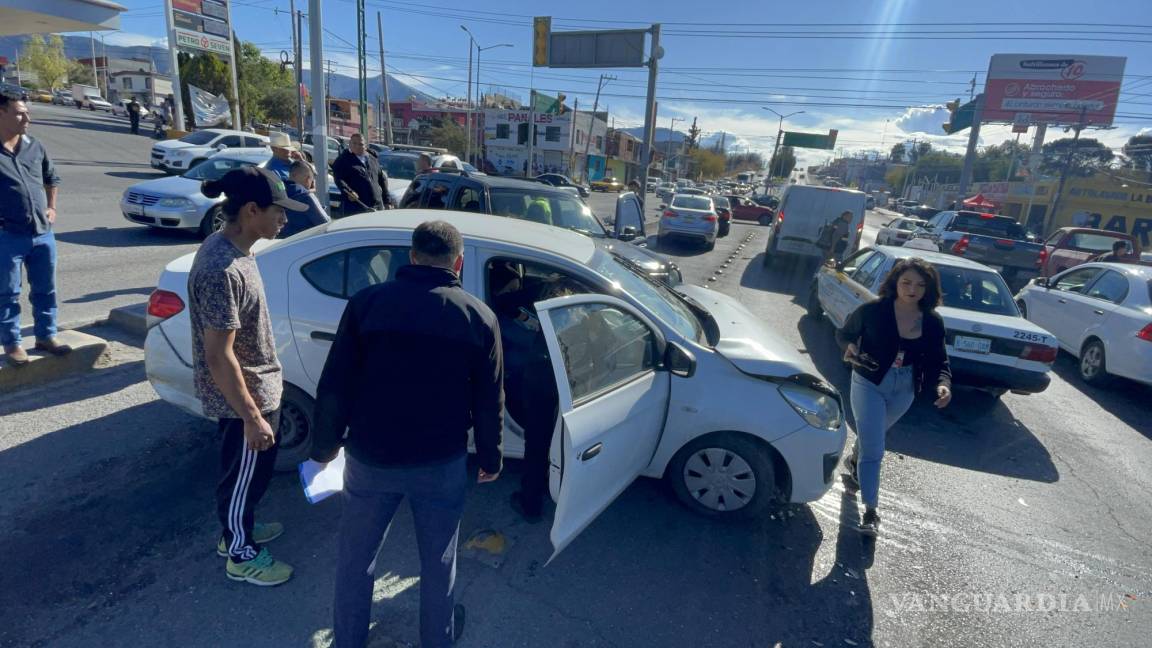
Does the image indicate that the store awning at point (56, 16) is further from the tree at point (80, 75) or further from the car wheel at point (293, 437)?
the tree at point (80, 75)

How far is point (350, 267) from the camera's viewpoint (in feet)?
11.2

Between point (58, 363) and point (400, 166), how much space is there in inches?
425

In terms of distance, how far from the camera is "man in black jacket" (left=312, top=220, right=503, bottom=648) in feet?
6.19

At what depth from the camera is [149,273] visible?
772cm

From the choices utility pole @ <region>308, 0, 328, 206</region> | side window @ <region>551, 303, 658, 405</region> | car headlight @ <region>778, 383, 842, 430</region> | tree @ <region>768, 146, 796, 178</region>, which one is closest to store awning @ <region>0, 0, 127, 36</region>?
utility pole @ <region>308, 0, 328, 206</region>

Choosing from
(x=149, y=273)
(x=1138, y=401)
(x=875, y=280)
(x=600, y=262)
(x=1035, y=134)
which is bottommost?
(x=1138, y=401)

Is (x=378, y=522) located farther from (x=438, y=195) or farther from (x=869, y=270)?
(x=869, y=270)

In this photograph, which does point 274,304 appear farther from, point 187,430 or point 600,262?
point 600,262

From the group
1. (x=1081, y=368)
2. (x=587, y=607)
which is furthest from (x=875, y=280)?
(x=587, y=607)

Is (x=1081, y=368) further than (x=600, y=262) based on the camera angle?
Yes

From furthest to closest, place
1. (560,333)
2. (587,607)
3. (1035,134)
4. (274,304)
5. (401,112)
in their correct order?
1. (401,112)
2. (1035,134)
3. (274,304)
4. (587,607)
5. (560,333)

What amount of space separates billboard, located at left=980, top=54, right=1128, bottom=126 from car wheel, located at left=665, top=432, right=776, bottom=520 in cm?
5601

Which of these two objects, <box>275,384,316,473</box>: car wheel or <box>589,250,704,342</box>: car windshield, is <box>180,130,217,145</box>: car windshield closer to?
<box>275,384,316,473</box>: car wheel

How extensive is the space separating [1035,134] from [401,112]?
60.4 meters
